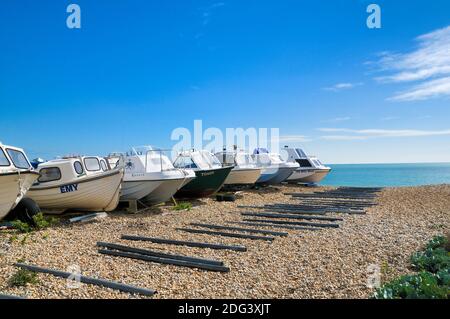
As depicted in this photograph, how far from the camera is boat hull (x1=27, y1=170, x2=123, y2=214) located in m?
12.9

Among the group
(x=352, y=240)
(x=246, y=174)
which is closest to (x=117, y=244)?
(x=352, y=240)

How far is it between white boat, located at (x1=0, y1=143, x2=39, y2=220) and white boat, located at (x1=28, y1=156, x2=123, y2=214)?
68.5 inches

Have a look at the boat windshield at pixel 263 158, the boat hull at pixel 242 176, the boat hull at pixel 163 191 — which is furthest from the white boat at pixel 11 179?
the boat windshield at pixel 263 158

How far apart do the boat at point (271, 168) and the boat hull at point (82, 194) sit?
1367cm

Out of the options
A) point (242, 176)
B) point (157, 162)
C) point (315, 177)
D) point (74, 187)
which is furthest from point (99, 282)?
point (315, 177)

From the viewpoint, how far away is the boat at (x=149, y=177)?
14859mm

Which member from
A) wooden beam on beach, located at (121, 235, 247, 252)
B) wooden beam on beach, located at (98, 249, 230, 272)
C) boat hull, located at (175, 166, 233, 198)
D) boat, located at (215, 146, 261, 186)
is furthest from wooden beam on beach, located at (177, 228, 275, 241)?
boat, located at (215, 146, 261, 186)

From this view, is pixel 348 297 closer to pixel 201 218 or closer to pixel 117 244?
pixel 117 244

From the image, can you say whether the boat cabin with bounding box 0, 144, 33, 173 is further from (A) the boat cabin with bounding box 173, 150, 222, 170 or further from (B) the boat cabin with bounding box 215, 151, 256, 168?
(B) the boat cabin with bounding box 215, 151, 256, 168

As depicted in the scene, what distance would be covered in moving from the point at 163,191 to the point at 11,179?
6.45 m

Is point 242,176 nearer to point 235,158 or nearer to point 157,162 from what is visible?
point 235,158

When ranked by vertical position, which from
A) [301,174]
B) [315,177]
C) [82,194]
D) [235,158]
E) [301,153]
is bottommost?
[315,177]

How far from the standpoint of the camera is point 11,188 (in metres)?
10.1

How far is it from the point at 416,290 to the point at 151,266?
15.4 feet
